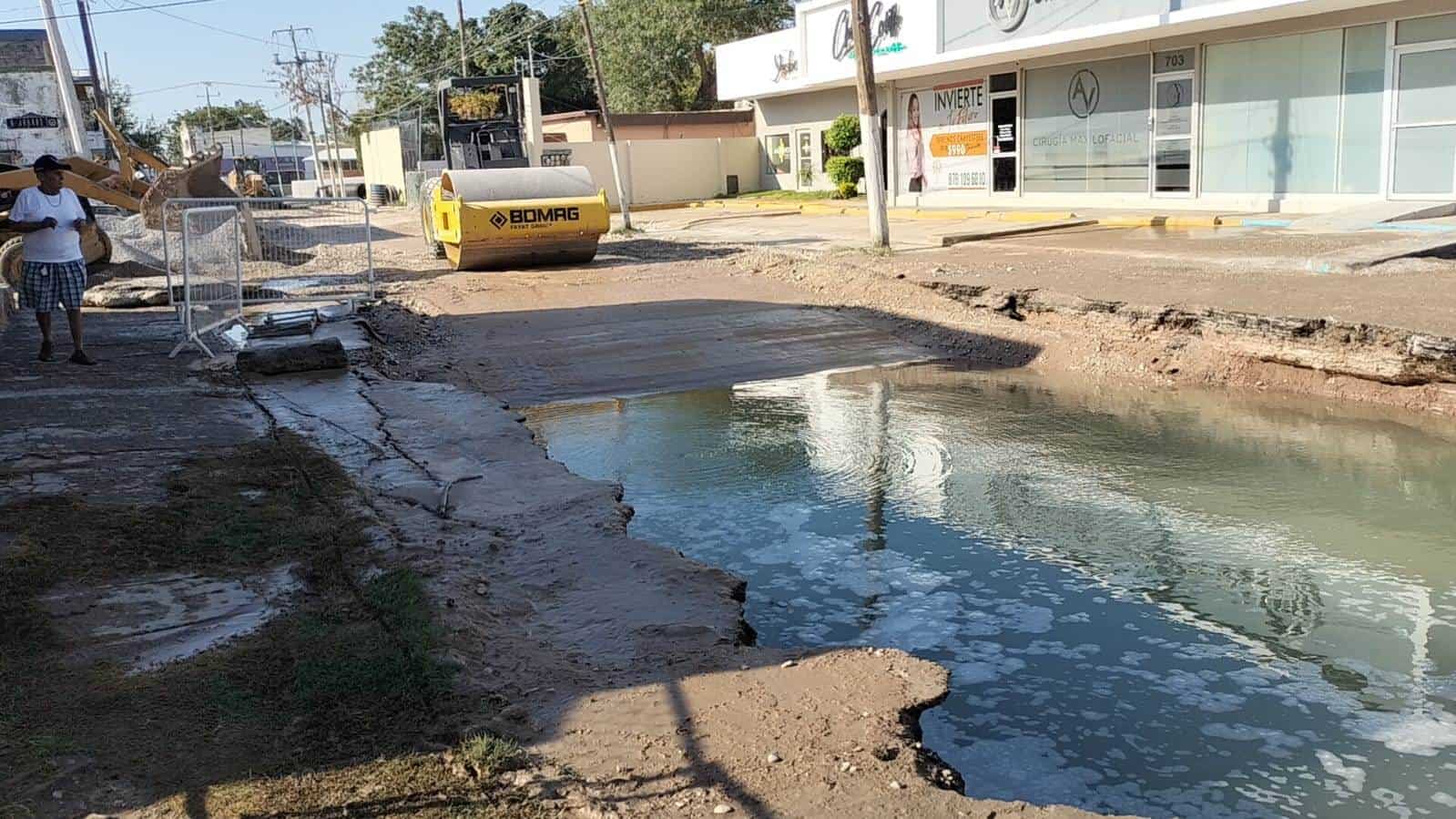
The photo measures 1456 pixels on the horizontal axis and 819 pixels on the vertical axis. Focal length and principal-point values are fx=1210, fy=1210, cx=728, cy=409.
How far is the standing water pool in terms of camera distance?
438 cm

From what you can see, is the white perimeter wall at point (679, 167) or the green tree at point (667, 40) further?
the green tree at point (667, 40)

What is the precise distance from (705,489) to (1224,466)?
3.47 meters

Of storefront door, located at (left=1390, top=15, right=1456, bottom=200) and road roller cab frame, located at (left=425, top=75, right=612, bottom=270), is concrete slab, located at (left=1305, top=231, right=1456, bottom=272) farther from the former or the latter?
road roller cab frame, located at (left=425, top=75, right=612, bottom=270)

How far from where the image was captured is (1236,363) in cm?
1025

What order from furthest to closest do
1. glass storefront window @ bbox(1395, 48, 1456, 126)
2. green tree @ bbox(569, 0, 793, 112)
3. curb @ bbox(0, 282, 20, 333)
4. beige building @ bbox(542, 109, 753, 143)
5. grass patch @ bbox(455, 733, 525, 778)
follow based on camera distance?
green tree @ bbox(569, 0, 793, 112) → beige building @ bbox(542, 109, 753, 143) → glass storefront window @ bbox(1395, 48, 1456, 126) → curb @ bbox(0, 282, 20, 333) → grass patch @ bbox(455, 733, 525, 778)

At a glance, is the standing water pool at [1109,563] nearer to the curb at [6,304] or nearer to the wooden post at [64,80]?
the curb at [6,304]

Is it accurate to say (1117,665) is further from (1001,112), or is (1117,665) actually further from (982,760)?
(1001,112)

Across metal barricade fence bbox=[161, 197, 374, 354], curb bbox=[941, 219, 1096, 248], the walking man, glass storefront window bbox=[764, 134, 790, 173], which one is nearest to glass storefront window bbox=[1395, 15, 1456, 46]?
curb bbox=[941, 219, 1096, 248]

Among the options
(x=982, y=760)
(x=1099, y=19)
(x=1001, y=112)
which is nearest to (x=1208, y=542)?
(x=982, y=760)

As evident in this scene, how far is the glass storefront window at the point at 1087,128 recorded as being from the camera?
22.4 metres

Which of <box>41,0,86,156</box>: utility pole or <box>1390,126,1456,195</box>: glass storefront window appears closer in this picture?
<box>1390,126,1456,195</box>: glass storefront window

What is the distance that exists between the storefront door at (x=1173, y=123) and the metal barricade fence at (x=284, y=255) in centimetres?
1398

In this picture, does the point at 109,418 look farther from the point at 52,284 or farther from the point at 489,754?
the point at 489,754

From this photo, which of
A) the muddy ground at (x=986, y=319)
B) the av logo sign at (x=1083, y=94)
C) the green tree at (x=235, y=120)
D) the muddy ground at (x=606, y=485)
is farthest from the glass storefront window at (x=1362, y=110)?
the green tree at (x=235, y=120)
